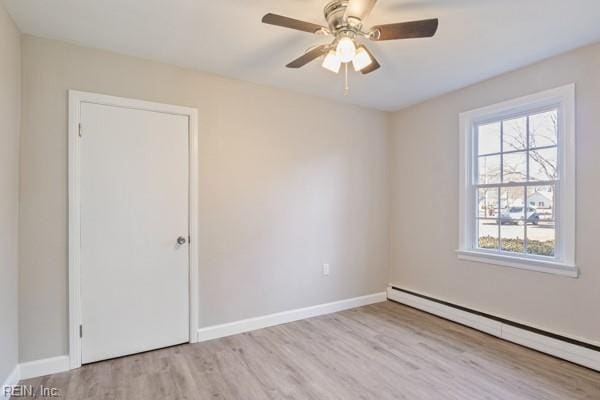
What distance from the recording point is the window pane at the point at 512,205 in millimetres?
2955

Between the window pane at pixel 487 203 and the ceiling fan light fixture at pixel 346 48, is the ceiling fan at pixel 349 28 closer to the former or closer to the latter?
the ceiling fan light fixture at pixel 346 48

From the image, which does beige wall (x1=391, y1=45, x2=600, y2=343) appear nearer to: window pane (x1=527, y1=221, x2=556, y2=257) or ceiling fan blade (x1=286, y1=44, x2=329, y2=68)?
window pane (x1=527, y1=221, x2=556, y2=257)

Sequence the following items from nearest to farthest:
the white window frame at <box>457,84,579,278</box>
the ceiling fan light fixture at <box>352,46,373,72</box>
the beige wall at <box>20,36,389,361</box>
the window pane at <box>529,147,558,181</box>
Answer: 1. the ceiling fan light fixture at <box>352,46,373,72</box>
2. the beige wall at <box>20,36,389,361</box>
3. the white window frame at <box>457,84,579,278</box>
4. the window pane at <box>529,147,558,181</box>

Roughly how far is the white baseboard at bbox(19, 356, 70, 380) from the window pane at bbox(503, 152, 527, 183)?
4.11 metres

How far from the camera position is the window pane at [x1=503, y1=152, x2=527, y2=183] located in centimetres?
294

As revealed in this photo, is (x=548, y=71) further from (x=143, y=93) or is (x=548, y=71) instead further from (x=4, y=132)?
(x=4, y=132)

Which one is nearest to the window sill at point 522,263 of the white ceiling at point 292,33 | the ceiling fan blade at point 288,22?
the white ceiling at point 292,33

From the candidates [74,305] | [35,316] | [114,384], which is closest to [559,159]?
[114,384]

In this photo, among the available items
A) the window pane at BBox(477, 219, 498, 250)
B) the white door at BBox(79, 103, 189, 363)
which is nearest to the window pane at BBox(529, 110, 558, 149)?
the window pane at BBox(477, 219, 498, 250)

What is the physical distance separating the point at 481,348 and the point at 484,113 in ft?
7.29

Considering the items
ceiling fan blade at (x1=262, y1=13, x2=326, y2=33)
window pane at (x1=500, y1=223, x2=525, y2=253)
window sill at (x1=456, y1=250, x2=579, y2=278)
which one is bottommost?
window sill at (x1=456, y1=250, x2=579, y2=278)

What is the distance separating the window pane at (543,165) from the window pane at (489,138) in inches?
13.9

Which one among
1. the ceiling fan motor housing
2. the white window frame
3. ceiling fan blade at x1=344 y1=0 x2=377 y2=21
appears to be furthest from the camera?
the white window frame

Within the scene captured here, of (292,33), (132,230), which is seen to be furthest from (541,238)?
(132,230)
